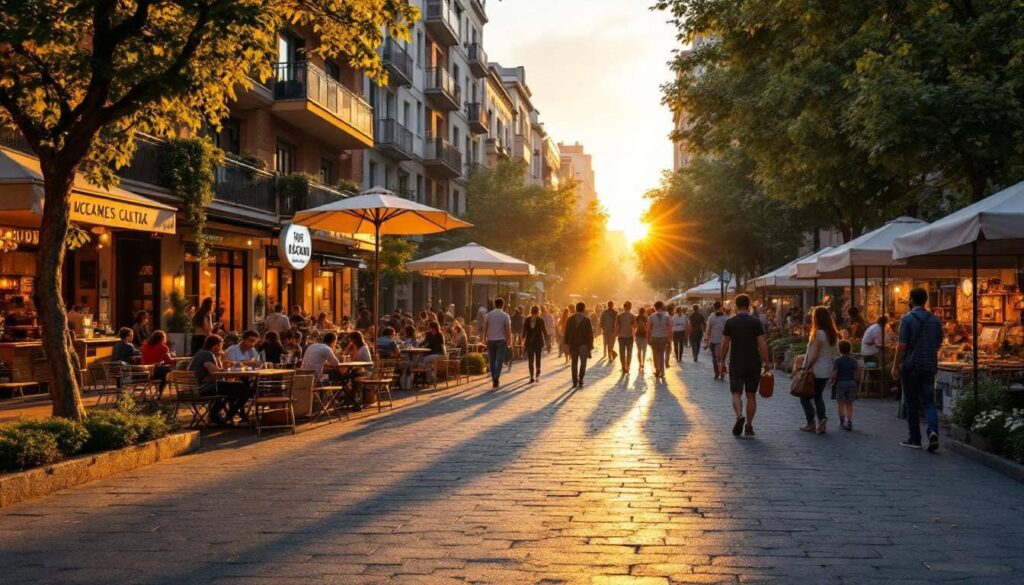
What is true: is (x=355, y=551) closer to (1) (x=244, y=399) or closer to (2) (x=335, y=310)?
(1) (x=244, y=399)

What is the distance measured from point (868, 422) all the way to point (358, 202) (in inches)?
320

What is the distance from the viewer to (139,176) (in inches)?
722

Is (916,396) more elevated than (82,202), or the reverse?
(82,202)

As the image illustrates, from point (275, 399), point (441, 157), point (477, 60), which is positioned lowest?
point (275, 399)

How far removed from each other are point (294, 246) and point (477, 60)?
30.5m

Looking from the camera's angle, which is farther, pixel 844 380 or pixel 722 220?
pixel 722 220

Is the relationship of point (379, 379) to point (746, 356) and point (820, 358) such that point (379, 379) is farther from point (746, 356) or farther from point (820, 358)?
point (820, 358)

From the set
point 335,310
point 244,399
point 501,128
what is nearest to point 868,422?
point 244,399

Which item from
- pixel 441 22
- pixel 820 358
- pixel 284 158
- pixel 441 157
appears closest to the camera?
pixel 820 358

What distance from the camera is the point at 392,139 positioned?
3625cm

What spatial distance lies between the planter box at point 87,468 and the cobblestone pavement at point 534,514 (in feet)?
0.64

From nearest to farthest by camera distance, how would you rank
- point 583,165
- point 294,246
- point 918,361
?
point 918,361
point 294,246
point 583,165

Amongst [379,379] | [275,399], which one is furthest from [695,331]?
[275,399]

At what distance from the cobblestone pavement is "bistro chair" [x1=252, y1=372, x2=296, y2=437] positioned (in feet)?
2.60
